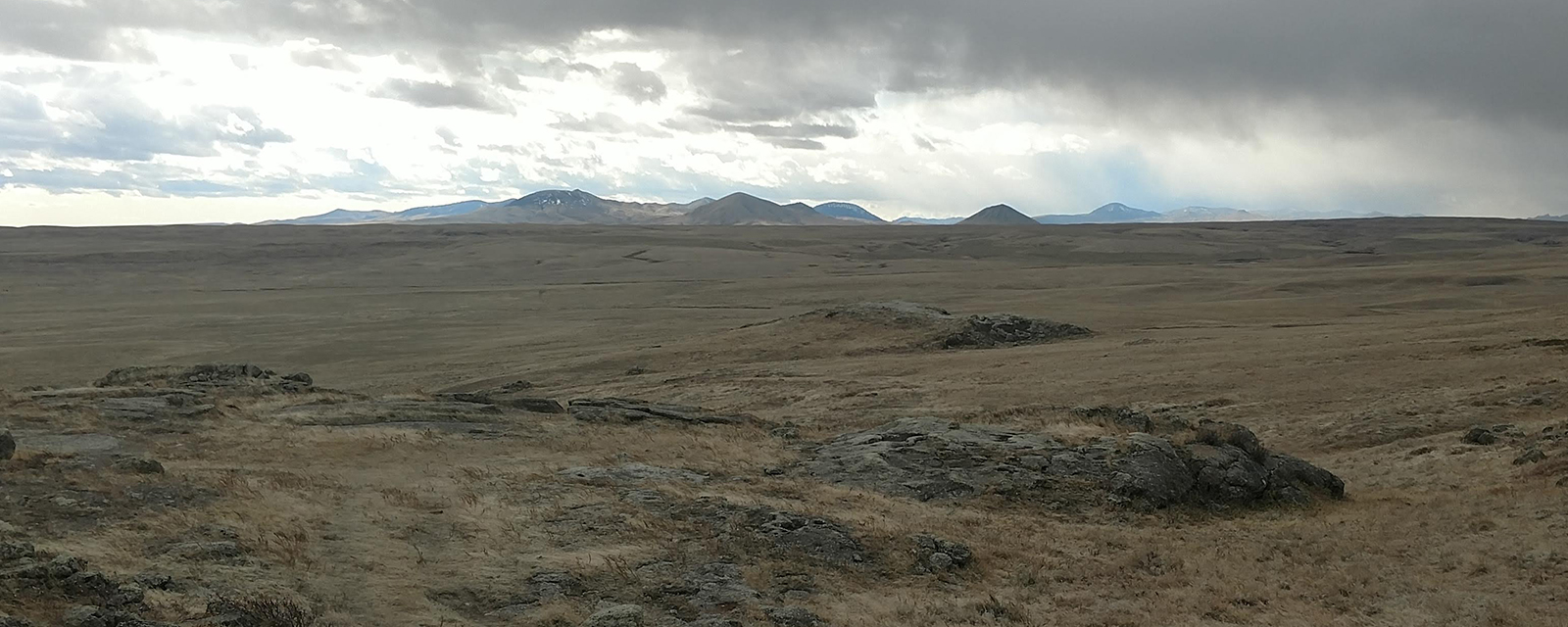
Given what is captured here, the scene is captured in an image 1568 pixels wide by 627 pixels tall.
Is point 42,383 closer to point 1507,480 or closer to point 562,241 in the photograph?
point 1507,480

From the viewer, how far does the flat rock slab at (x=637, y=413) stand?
2200 centimetres

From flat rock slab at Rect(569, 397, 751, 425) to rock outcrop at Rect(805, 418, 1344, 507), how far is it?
4.05m

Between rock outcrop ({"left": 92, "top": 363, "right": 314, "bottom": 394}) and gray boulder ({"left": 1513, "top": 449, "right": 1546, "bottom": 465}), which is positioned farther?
rock outcrop ({"left": 92, "top": 363, "right": 314, "bottom": 394})

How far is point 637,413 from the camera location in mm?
22281

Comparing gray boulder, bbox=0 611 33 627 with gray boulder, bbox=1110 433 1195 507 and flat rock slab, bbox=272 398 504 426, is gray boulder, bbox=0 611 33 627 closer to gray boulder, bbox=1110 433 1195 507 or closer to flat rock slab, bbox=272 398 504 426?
flat rock slab, bbox=272 398 504 426

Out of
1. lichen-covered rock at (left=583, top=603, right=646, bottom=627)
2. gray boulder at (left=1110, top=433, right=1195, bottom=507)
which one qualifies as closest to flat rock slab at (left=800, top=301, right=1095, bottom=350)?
gray boulder at (left=1110, top=433, right=1195, bottom=507)

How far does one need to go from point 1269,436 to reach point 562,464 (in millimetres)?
14334

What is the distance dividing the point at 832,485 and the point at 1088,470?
4042 mm

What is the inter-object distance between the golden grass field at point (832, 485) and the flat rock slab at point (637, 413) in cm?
73

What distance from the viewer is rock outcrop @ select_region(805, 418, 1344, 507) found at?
54.7ft

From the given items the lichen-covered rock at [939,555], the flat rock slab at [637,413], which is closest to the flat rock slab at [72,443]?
the flat rock slab at [637,413]

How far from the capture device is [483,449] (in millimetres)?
18703

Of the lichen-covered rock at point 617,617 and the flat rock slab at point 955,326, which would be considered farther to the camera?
the flat rock slab at point 955,326

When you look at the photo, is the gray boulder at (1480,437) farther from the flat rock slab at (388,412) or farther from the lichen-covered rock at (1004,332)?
the lichen-covered rock at (1004,332)
